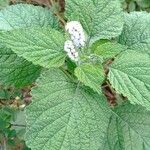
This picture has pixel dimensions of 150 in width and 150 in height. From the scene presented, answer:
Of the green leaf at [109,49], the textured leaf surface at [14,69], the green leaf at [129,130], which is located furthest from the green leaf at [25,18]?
the green leaf at [129,130]

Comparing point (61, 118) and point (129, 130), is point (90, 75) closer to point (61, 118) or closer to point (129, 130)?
point (61, 118)

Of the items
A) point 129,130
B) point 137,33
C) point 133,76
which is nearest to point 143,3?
point 137,33

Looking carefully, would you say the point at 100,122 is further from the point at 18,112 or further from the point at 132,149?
the point at 18,112

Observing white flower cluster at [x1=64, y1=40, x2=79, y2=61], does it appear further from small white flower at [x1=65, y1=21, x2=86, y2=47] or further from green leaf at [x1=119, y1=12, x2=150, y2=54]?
green leaf at [x1=119, y1=12, x2=150, y2=54]

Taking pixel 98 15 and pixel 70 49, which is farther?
pixel 98 15

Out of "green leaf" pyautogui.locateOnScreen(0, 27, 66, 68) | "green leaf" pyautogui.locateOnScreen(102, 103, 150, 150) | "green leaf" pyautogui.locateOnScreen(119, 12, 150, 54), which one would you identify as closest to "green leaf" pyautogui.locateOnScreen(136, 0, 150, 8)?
"green leaf" pyautogui.locateOnScreen(119, 12, 150, 54)
